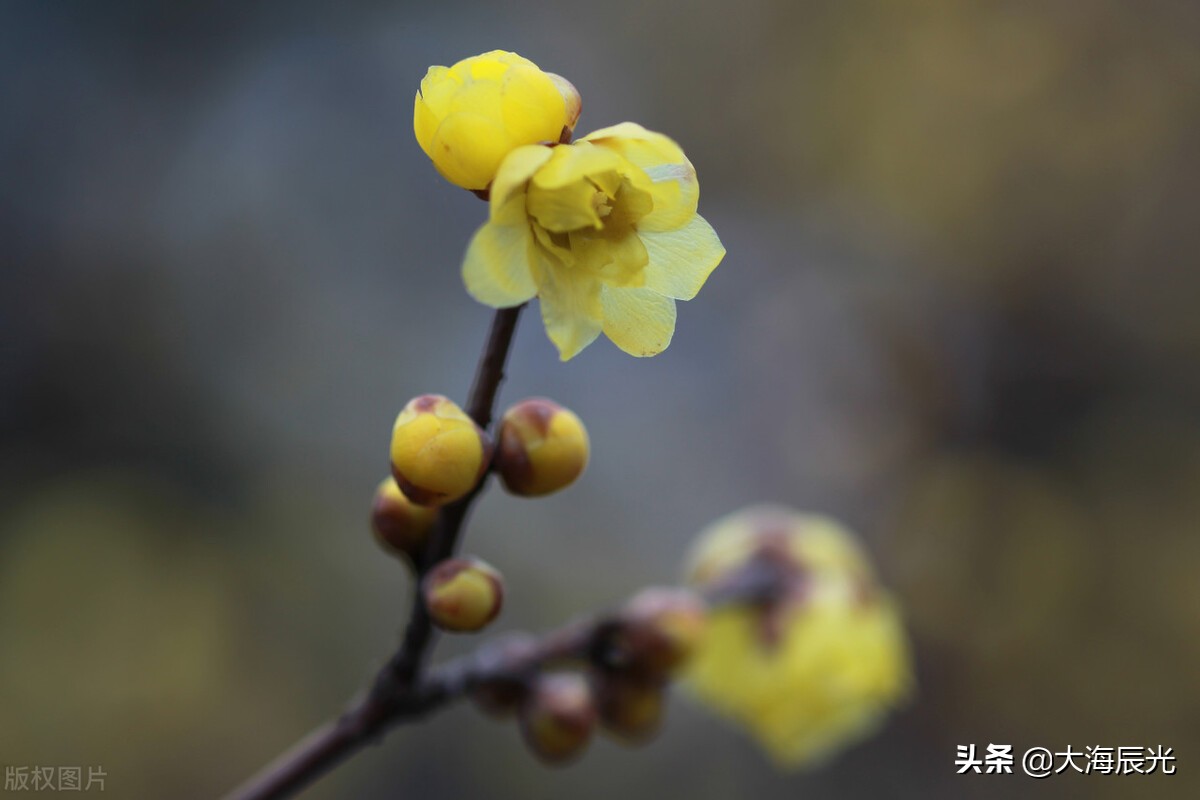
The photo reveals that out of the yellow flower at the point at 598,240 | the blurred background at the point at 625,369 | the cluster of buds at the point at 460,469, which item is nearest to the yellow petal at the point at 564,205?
the yellow flower at the point at 598,240

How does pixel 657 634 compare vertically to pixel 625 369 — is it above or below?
below

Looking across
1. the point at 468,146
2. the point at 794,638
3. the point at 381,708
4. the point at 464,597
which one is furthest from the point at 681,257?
the point at 794,638

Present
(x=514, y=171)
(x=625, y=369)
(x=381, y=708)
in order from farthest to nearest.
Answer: (x=625, y=369)
(x=381, y=708)
(x=514, y=171)

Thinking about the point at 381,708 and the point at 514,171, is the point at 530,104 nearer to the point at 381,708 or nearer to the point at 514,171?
the point at 514,171

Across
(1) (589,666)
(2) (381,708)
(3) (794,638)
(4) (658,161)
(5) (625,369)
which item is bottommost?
(2) (381,708)

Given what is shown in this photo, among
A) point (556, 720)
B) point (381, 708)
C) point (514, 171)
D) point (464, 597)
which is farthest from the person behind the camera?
Answer: point (556, 720)

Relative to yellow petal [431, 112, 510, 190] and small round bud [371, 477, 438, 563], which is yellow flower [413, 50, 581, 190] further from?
small round bud [371, 477, 438, 563]

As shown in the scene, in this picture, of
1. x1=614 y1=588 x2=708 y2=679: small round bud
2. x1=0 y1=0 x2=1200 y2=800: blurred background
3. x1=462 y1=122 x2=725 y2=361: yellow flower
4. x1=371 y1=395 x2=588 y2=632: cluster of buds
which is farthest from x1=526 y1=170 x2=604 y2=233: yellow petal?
x1=0 y1=0 x2=1200 y2=800: blurred background
